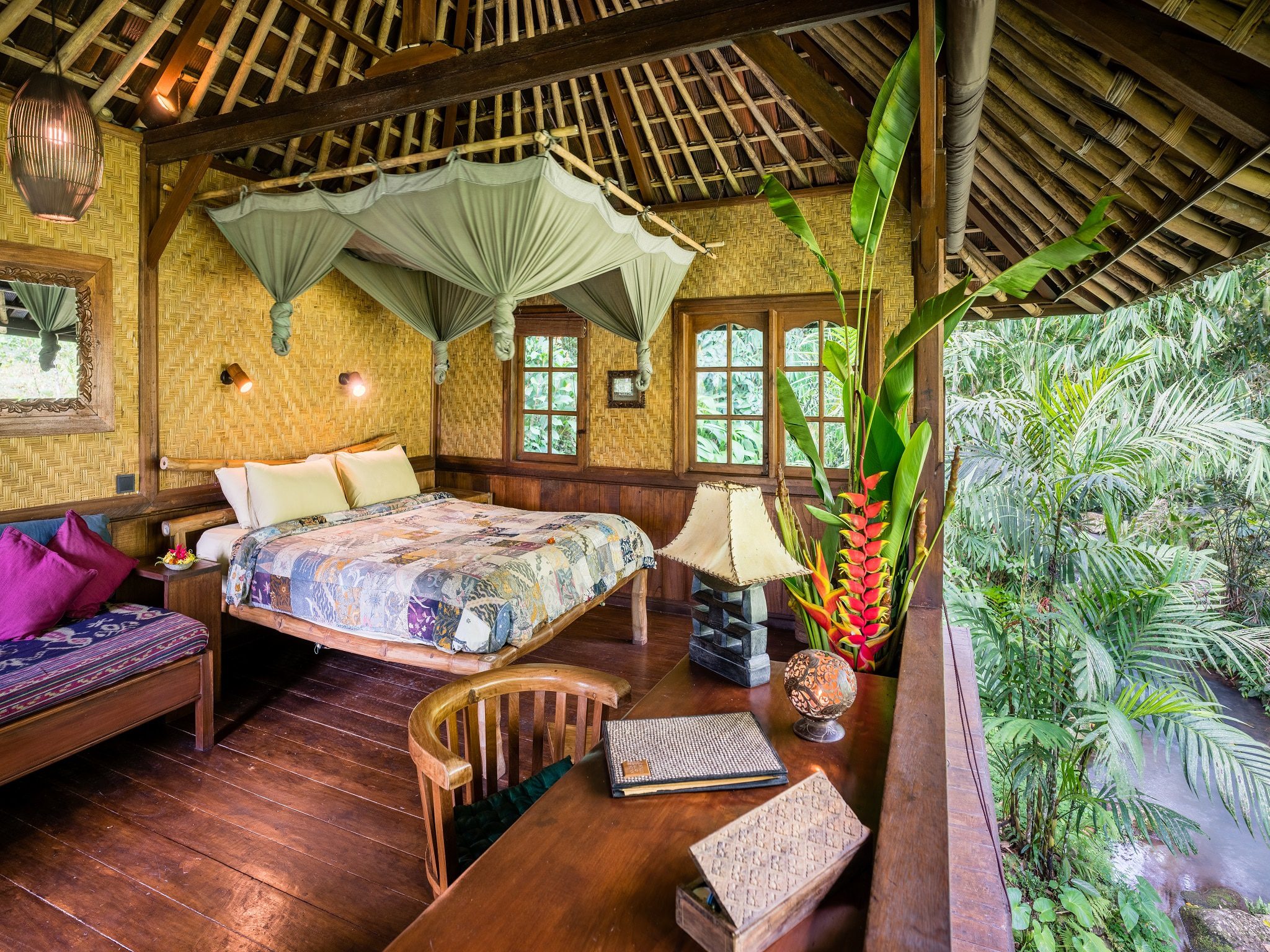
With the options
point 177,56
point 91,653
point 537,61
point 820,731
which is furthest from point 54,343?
point 820,731

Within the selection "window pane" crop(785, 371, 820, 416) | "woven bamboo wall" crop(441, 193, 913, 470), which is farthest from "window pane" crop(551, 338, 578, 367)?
"window pane" crop(785, 371, 820, 416)

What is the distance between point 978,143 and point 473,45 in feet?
10.2

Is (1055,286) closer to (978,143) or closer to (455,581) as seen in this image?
(978,143)

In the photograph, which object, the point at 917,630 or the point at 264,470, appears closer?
the point at 917,630

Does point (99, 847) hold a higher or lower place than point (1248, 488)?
lower

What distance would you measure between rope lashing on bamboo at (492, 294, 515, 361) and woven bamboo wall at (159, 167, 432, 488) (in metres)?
2.13

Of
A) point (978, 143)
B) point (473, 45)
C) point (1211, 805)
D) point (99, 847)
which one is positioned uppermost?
point (473, 45)

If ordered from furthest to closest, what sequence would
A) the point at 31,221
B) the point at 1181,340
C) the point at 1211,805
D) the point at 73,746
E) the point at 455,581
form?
the point at 1181,340
the point at 1211,805
the point at 31,221
the point at 455,581
the point at 73,746

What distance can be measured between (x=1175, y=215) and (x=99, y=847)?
14.1 ft

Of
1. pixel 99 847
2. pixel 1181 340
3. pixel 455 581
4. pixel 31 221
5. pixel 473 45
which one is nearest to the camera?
pixel 99 847

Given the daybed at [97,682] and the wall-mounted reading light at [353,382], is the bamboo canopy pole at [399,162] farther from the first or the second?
the daybed at [97,682]

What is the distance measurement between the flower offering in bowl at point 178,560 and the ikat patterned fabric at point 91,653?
10.2 inches

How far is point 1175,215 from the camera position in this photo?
2.43 m

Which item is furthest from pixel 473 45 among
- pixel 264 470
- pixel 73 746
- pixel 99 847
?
pixel 99 847
